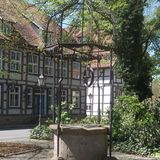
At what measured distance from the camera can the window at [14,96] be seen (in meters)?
40.9

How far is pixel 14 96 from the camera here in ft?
136

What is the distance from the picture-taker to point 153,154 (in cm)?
1523

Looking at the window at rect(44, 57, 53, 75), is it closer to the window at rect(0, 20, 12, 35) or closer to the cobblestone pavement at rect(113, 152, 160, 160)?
the window at rect(0, 20, 12, 35)

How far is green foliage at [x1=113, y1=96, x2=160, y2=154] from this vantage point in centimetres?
1600

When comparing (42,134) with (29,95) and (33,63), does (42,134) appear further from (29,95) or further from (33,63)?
(33,63)

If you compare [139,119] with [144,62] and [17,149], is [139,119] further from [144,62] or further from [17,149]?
[144,62]

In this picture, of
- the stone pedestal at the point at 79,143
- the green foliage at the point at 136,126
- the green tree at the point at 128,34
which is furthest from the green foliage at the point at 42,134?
the stone pedestal at the point at 79,143

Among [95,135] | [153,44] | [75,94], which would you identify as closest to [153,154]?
[95,135]

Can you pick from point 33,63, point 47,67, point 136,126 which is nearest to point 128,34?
point 136,126

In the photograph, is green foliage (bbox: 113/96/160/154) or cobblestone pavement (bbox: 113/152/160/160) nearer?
cobblestone pavement (bbox: 113/152/160/160)

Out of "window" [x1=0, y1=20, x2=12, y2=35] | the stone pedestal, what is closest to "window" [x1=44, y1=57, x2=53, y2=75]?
"window" [x1=0, y1=20, x2=12, y2=35]

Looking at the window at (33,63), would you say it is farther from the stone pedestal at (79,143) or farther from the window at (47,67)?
the stone pedestal at (79,143)

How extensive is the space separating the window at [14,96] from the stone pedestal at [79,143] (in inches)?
1166

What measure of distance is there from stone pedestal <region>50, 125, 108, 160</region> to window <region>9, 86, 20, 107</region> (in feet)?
97.1
